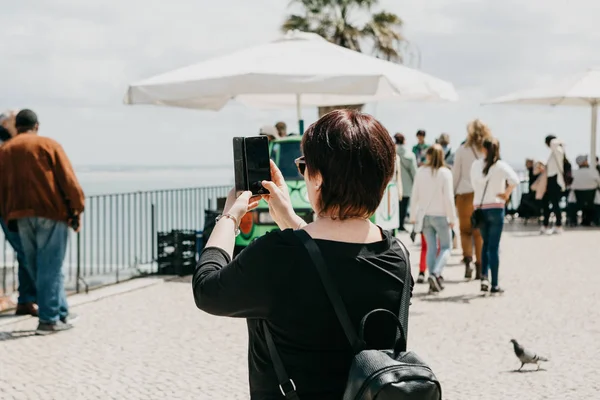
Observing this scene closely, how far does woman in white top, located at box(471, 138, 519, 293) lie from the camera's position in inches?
413

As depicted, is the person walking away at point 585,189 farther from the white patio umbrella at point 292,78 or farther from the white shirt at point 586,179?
the white patio umbrella at point 292,78

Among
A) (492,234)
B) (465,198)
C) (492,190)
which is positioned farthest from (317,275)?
(465,198)

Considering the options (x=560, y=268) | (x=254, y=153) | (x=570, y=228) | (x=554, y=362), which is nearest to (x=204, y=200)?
(x=560, y=268)

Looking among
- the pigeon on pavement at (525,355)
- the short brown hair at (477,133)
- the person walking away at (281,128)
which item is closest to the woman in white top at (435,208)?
the short brown hair at (477,133)

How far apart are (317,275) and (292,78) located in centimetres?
797

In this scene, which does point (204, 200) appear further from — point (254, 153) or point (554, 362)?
point (254, 153)

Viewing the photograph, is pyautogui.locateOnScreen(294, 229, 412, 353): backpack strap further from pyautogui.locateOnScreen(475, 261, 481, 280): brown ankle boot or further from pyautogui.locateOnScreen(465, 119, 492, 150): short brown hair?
pyautogui.locateOnScreen(475, 261, 481, 280): brown ankle boot

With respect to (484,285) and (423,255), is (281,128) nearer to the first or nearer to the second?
(423,255)

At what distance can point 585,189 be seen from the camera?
69.2 feet

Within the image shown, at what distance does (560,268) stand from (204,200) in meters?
6.66

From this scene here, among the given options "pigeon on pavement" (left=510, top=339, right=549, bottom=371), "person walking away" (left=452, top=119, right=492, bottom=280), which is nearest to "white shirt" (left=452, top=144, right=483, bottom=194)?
"person walking away" (left=452, top=119, right=492, bottom=280)

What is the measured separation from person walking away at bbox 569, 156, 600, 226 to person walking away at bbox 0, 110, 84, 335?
14.9 meters

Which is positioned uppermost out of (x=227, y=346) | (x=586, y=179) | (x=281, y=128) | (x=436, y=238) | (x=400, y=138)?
(x=281, y=128)

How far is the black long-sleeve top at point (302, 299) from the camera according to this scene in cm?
252
